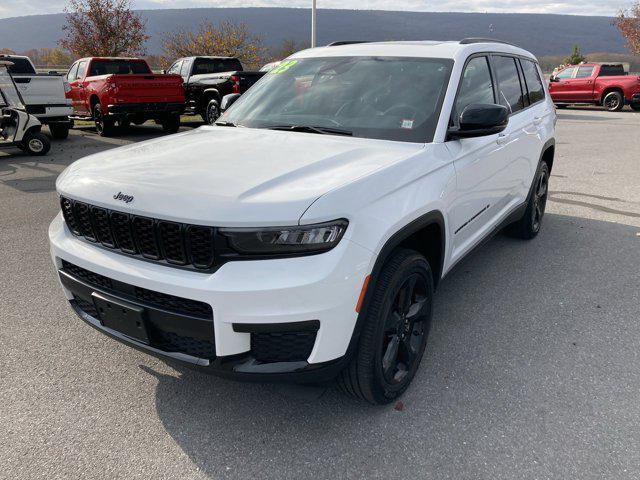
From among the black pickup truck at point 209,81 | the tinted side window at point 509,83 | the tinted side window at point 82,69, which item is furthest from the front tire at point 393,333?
the tinted side window at point 82,69

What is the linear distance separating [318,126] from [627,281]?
2.94m

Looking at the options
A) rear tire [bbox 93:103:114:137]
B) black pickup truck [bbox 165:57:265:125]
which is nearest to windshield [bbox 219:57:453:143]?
black pickup truck [bbox 165:57:265:125]

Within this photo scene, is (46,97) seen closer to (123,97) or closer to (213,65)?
(123,97)

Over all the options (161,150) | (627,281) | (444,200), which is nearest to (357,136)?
(444,200)

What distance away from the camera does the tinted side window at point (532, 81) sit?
194 inches

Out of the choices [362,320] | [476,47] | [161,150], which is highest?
[476,47]

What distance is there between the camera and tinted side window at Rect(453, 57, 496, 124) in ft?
11.0

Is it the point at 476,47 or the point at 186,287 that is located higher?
the point at 476,47

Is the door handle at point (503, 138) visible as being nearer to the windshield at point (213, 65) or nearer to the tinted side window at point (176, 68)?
the windshield at point (213, 65)

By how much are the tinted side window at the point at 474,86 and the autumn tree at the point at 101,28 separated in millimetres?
24660

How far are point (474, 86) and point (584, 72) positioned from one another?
70.6ft

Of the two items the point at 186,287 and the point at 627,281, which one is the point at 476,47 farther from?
the point at 186,287

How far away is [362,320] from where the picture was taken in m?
2.33

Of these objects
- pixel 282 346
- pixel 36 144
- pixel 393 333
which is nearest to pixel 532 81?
pixel 393 333
